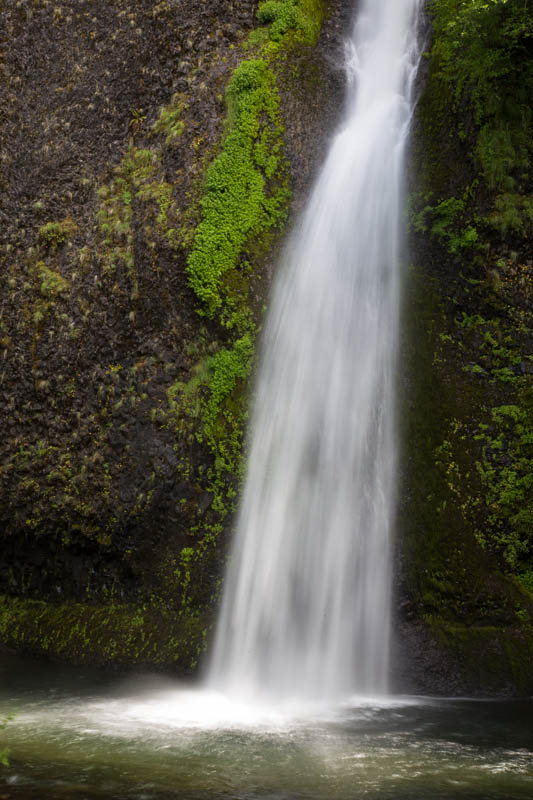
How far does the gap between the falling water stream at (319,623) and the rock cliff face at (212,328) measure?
31cm

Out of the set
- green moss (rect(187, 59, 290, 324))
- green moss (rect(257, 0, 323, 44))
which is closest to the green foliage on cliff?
green moss (rect(257, 0, 323, 44))

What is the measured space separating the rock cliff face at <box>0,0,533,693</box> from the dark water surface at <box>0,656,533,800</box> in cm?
84

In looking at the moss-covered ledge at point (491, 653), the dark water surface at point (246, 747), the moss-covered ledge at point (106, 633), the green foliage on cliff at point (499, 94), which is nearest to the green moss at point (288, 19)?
the green foliage on cliff at point (499, 94)

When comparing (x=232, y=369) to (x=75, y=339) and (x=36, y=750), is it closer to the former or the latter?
(x=75, y=339)

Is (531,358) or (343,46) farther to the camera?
(343,46)

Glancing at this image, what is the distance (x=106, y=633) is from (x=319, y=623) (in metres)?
2.54

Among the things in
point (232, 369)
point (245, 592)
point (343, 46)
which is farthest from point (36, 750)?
point (343, 46)

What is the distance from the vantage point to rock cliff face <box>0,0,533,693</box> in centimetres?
710

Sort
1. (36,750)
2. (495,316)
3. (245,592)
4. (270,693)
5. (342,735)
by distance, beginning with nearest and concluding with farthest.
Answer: (36,750) → (342,735) → (270,693) → (245,592) → (495,316)

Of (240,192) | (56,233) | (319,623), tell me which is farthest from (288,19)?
(319,623)

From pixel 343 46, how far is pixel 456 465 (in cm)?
617

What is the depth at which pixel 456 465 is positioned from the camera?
722 centimetres

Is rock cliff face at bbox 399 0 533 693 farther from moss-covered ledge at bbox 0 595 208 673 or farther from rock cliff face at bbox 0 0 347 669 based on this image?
moss-covered ledge at bbox 0 595 208 673

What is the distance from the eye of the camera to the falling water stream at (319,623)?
13.9ft
